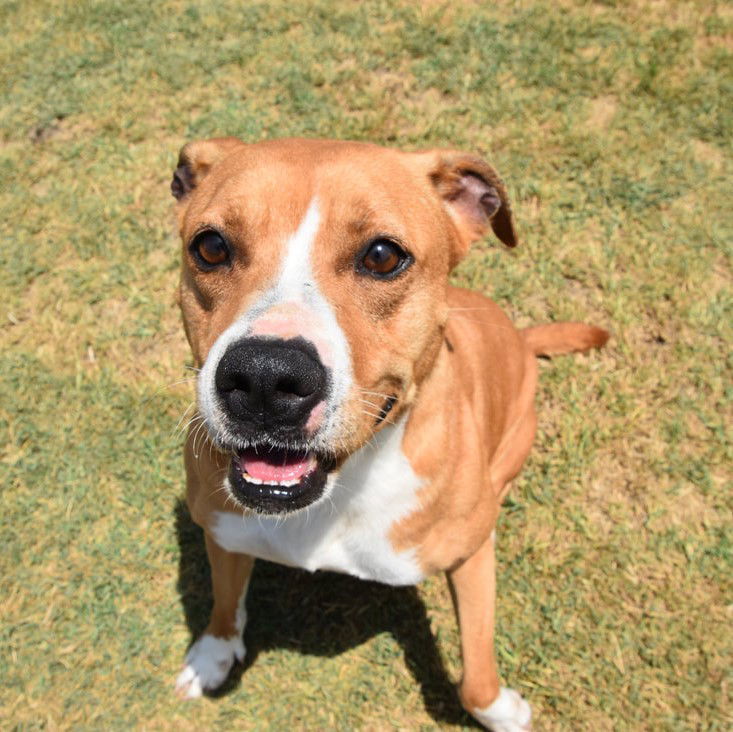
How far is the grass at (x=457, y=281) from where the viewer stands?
4.31 m

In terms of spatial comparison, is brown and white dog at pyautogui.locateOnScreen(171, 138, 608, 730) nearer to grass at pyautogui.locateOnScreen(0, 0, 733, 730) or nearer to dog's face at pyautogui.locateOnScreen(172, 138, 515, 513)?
dog's face at pyautogui.locateOnScreen(172, 138, 515, 513)

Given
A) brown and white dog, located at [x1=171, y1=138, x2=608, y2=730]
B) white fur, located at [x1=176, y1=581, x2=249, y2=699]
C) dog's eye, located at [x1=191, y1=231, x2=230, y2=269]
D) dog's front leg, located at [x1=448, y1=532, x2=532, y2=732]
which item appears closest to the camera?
brown and white dog, located at [x1=171, y1=138, x2=608, y2=730]


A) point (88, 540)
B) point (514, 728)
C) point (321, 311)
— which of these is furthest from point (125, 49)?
point (514, 728)

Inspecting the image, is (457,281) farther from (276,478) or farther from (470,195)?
(276,478)

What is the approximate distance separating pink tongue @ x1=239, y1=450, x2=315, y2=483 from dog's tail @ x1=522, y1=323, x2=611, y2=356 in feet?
8.42

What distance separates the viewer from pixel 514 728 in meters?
3.93

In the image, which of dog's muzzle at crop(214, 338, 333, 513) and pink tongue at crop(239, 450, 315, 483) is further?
pink tongue at crop(239, 450, 315, 483)

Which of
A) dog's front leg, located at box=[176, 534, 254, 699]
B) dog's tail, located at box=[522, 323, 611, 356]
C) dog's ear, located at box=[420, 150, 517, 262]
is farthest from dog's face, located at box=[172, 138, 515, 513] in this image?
dog's tail, located at box=[522, 323, 611, 356]

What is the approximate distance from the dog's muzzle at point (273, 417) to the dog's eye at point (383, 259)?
507 millimetres

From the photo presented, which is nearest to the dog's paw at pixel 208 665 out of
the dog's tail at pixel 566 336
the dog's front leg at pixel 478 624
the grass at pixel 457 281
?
the grass at pixel 457 281

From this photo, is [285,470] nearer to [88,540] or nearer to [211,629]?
[211,629]

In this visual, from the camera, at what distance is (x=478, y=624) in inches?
142

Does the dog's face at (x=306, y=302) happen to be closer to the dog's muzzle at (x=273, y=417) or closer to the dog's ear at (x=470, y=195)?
the dog's muzzle at (x=273, y=417)

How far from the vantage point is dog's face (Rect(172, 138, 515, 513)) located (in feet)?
7.86
